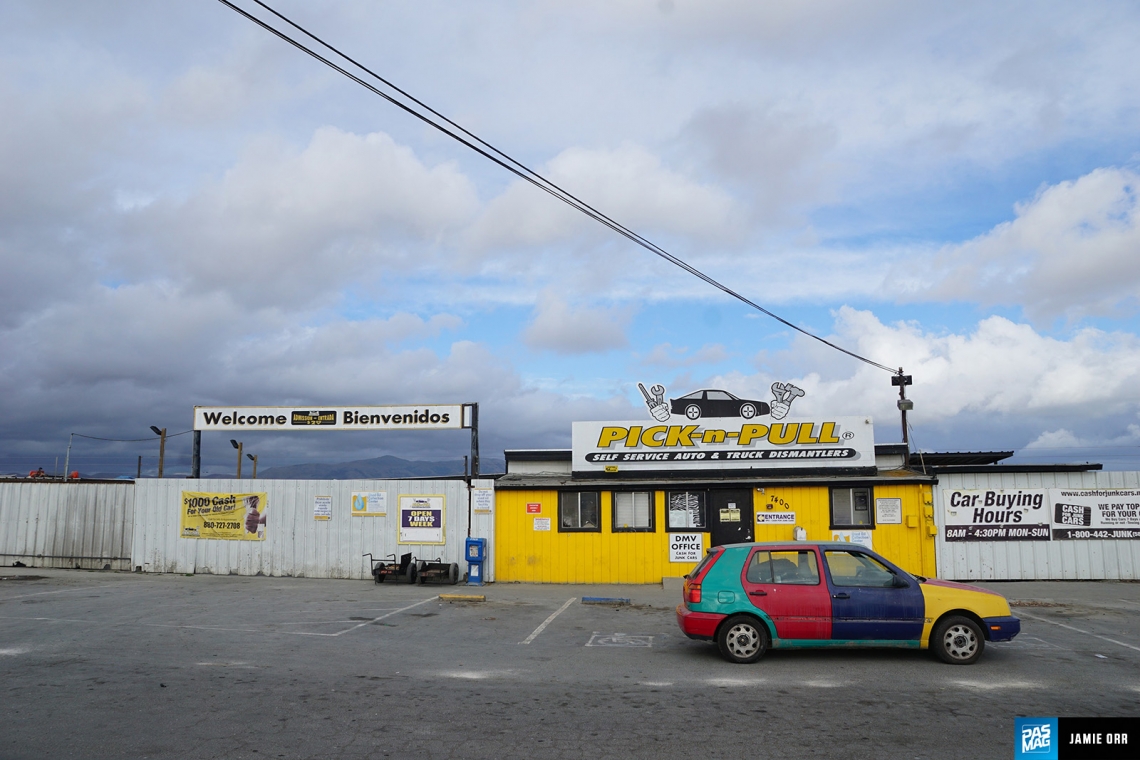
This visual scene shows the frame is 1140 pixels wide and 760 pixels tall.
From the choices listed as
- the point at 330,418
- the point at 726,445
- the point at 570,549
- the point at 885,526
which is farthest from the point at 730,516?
the point at 330,418

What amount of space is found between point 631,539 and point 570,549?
5.10 ft

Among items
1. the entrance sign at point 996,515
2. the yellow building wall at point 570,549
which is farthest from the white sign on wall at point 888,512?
the yellow building wall at point 570,549

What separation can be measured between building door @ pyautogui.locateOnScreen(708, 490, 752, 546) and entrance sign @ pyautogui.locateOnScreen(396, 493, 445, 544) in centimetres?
692

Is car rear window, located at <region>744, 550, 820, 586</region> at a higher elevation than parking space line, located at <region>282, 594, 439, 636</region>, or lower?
higher

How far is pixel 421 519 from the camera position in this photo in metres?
20.3

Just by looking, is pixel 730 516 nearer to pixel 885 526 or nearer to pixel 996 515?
pixel 885 526

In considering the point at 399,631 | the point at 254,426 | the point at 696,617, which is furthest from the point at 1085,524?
the point at 254,426

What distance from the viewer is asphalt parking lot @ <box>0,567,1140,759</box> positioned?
6684 millimetres

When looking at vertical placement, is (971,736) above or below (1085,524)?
below

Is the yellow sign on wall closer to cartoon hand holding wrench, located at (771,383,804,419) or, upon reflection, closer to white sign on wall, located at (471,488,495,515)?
white sign on wall, located at (471,488,495,515)

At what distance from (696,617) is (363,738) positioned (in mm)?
4833

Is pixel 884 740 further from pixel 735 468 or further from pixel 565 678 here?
pixel 735 468

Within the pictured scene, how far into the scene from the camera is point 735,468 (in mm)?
20016

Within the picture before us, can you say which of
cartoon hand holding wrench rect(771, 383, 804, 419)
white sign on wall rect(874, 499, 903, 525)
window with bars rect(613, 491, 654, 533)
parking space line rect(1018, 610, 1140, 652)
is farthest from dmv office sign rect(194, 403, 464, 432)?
parking space line rect(1018, 610, 1140, 652)
